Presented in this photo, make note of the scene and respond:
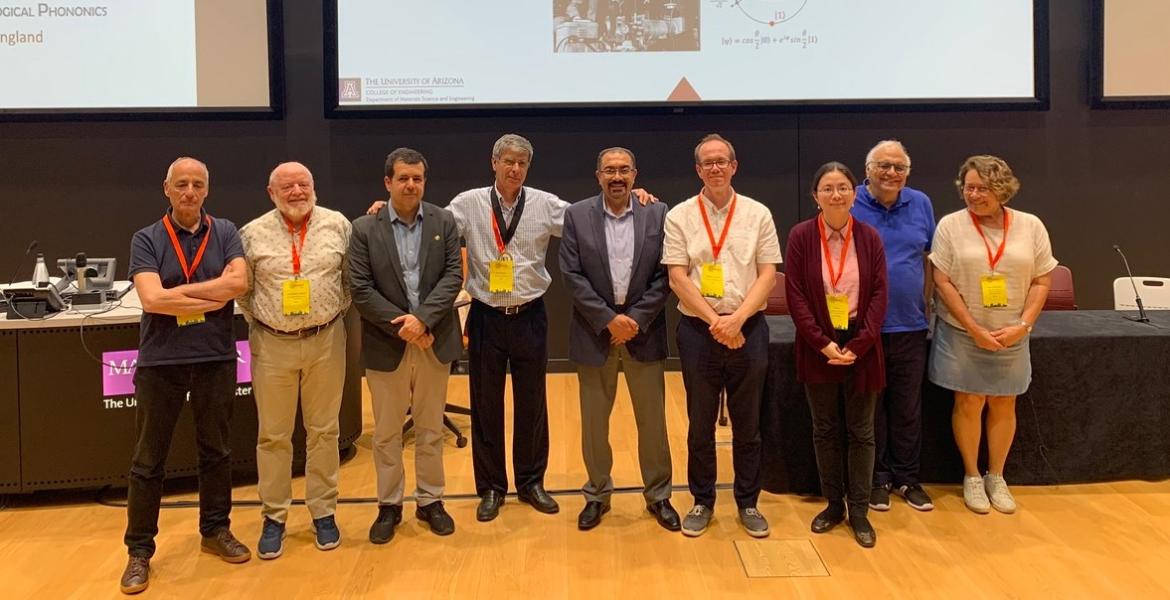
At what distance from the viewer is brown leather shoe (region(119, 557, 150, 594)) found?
296 centimetres

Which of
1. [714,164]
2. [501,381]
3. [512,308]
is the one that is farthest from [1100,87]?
[501,381]

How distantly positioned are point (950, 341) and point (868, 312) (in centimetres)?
67

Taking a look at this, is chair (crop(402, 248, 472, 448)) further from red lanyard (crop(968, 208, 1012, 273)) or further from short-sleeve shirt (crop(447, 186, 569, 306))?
red lanyard (crop(968, 208, 1012, 273))

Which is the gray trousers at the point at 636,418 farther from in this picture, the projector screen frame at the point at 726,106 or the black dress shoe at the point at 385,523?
the projector screen frame at the point at 726,106

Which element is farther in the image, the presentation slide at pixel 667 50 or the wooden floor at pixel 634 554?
the presentation slide at pixel 667 50

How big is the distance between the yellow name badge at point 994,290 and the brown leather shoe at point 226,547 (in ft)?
10.4

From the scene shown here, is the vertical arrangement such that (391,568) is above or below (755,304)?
below

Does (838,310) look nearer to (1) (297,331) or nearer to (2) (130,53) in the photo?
(1) (297,331)

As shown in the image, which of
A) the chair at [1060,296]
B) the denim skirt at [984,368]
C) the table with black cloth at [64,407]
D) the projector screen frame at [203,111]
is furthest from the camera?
the projector screen frame at [203,111]

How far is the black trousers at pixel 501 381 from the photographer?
3572 millimetres

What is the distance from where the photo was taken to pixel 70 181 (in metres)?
5.89

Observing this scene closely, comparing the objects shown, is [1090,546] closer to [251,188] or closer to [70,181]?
[251,188]

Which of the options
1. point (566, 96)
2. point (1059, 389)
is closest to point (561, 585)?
point (1059, 389)

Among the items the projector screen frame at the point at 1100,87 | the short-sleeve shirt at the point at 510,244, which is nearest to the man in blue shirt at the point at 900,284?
the short-sleeve shirt at the point at 510,244
